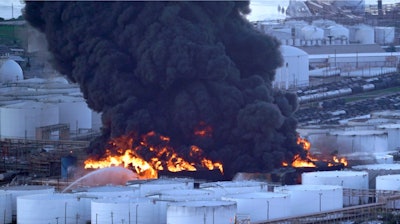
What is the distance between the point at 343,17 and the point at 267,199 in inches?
3117

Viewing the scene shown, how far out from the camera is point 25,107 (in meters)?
58.9

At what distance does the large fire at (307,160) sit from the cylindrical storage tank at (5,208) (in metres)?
10.5

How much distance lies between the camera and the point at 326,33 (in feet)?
346

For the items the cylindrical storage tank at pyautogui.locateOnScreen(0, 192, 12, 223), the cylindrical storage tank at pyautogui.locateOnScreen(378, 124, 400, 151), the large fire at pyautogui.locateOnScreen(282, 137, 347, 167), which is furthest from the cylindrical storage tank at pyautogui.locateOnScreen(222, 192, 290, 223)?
the cylindrical storage tank at pyautogui.locateOnScreen(378, 124, 400, 151)

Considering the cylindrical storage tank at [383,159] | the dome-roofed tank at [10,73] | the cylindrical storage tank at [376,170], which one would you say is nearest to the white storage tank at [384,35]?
the dome-roofed tank at [10,73]

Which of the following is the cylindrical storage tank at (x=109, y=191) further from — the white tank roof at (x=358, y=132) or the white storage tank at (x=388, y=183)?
the white tank roof at (x=358, y=132)

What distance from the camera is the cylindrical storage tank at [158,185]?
41875 millimetres

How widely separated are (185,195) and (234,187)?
253 cm

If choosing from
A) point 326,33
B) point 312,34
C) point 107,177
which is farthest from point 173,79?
point 326,33

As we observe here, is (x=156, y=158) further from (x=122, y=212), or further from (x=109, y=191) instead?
(x=122, y=212)

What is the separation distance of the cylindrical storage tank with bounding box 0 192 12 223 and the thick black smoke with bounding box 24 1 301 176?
25.5 feet

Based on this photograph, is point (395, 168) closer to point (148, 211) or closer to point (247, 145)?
point (247, 145)

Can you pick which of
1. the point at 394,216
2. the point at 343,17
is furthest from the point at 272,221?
the point at 343,17

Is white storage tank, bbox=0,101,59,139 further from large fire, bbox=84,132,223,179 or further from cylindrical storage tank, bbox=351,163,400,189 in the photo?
cylindrical storage tank, bbox=351,163,400,189
